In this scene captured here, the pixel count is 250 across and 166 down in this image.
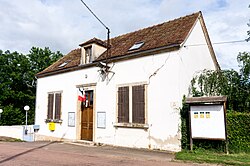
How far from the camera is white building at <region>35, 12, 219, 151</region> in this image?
11.3 m

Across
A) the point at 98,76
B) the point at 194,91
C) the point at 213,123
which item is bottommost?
the point at 213,123

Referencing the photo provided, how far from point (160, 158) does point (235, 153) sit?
119 inches

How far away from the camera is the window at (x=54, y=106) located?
16.4m

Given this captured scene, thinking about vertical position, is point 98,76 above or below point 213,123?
above

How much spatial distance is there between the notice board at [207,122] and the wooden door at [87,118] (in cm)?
650

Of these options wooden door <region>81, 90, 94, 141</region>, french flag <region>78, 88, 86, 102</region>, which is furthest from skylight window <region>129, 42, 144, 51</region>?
french flag <region>78, 88, 86, 102</region>

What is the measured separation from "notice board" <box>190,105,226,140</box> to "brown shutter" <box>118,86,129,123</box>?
359 centimetres

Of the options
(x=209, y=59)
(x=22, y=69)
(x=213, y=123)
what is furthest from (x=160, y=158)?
(x=22, y=69)

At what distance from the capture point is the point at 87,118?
1462cm

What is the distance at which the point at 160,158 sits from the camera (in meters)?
9.10

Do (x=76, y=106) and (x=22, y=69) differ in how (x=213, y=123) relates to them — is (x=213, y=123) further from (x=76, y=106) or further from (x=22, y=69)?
(x=22, y=69)

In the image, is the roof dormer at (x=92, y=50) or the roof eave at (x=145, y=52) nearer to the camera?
the roof eave at (x=145, y=52)

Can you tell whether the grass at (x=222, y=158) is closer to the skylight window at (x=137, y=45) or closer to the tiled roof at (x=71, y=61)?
the skylight window at (x=137, y=45)

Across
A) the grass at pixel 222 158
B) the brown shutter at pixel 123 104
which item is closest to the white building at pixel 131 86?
the brown shutter at pixel 123 104
